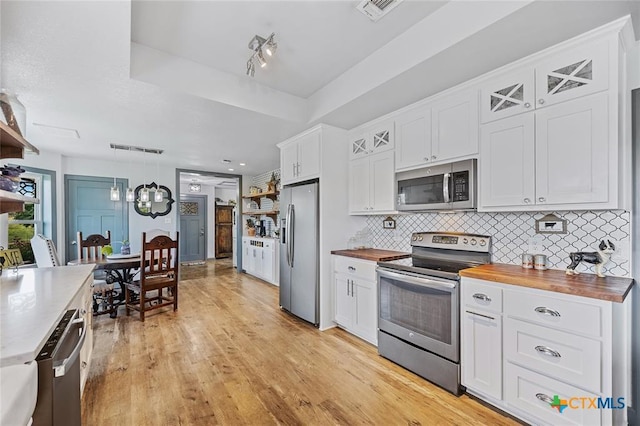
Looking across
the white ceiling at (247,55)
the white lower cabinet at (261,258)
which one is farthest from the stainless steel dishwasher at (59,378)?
the white lower cabinet at (261,258)

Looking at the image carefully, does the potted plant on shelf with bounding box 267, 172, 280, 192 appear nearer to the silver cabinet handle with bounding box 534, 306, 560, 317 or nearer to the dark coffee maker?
the dark coffee maker

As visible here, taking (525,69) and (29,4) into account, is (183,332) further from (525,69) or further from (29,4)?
(525,69)

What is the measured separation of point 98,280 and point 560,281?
543cm

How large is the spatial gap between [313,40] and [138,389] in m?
3.12

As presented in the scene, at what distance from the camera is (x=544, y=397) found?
5.33ft

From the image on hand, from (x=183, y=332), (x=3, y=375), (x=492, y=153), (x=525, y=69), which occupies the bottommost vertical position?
(x=183, y=332)

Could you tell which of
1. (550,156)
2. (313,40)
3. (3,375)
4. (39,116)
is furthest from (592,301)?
(39,116)

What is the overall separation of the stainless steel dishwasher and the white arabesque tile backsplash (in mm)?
2866

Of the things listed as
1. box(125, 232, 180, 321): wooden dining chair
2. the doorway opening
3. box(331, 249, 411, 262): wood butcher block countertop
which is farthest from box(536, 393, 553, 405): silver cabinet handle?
the doorway opening

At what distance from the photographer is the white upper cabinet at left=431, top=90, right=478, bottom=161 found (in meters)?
2.24

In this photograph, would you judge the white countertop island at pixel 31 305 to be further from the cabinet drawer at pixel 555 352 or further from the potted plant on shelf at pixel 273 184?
the potted plant on shelf at pixel 273 184

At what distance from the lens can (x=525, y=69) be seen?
6.44 feet

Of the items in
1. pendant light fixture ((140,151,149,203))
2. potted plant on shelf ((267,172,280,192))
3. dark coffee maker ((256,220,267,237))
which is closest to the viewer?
pendant light fixture ((140,151,149,203))

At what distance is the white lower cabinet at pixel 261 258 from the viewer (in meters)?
5.36
